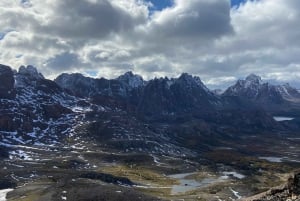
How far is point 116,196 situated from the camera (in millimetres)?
166000

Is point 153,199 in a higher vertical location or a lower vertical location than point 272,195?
lower

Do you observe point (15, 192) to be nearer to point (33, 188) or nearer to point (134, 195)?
point (33, 188)

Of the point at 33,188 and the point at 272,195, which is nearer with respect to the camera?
the point at 272,195

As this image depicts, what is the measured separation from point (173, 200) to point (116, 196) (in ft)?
113

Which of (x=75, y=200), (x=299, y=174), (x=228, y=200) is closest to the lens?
(x=299, y=174)

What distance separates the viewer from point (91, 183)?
193m

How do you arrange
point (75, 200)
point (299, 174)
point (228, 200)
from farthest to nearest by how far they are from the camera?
point (228, 200) → point (75, 200) → point (299, 174)

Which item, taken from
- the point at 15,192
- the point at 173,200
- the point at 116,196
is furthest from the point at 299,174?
the point at 15,192

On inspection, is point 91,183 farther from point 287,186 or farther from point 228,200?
point 287,186

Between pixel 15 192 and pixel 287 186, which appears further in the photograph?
pixel 15 192

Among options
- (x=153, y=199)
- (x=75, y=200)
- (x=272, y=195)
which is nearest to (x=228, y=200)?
(x=153, y=199)

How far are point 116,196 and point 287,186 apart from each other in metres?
112

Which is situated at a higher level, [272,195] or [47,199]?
[272,195]

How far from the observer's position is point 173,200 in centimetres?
19188
